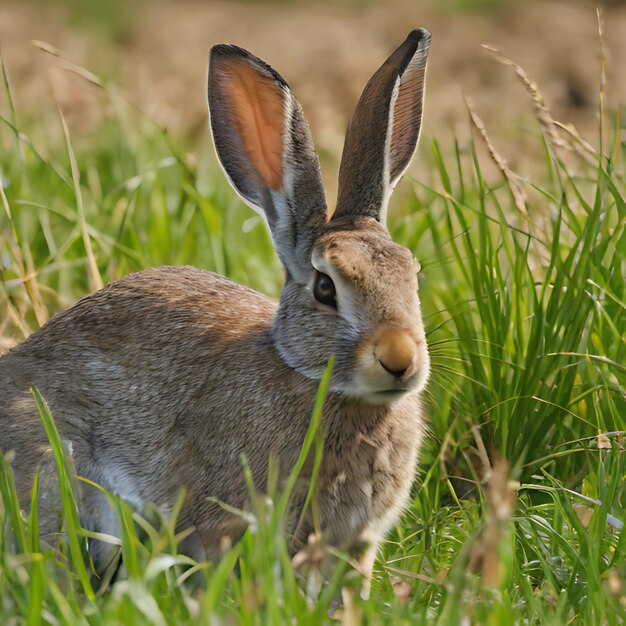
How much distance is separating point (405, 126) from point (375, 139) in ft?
1.00

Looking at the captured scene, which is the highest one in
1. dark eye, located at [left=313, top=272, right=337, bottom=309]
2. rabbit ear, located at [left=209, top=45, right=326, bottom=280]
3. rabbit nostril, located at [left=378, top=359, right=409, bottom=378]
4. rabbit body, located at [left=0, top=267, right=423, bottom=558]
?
rabbit ear, located at [left=209, top=45, right=326, bottom=280]

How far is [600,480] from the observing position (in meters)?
3.42

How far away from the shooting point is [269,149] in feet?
13.6

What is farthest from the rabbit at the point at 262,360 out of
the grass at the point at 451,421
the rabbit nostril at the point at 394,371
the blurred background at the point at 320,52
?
the blurred background at the point at 320,52

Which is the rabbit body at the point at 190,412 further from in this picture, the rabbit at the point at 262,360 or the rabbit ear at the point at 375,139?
the rabbit ear at the point at 375,139

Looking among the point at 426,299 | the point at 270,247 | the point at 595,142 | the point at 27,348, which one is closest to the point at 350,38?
the point at 595,142

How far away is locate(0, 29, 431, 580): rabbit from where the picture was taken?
11.8 ft

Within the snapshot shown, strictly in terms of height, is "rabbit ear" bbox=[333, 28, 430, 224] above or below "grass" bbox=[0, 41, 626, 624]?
above

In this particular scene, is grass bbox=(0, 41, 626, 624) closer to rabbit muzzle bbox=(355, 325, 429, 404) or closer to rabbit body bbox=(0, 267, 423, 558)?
rabbit body bbox=(0, 267, 423, 558)

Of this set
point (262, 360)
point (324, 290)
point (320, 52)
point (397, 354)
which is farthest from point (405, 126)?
point (320, 52)

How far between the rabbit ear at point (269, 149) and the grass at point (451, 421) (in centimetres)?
45

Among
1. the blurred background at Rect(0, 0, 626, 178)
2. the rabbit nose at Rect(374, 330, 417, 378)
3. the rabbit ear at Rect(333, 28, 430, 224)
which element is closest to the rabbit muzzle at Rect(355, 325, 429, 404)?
the rabbit nose at Rect(374, 330, 417, 378)

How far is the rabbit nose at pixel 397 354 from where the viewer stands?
334cm

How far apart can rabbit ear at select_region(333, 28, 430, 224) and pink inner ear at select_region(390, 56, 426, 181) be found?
0.13 metres
